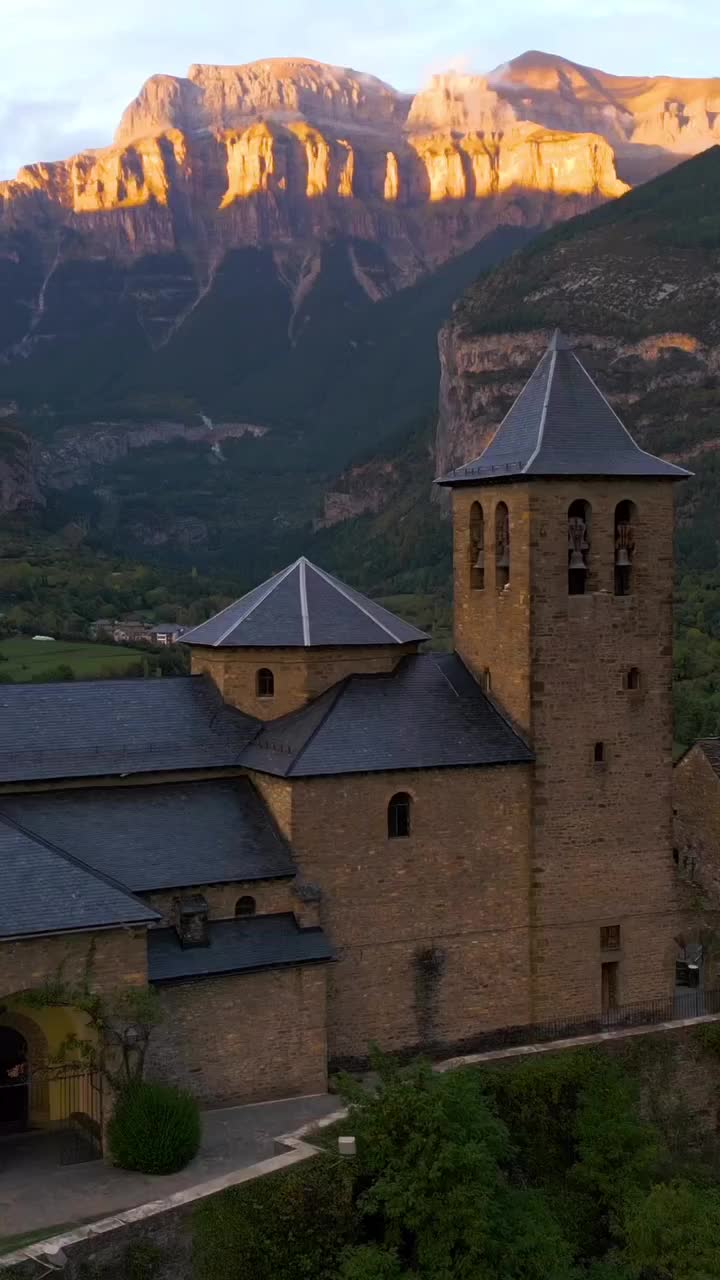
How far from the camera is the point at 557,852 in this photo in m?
29.9

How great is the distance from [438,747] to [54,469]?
153747 millimetres

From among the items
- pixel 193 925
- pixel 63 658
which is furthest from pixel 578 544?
pixel 63 658

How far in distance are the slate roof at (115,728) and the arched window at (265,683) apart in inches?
23.7

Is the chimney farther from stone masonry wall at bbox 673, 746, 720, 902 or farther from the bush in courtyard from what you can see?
stone masonry wall at bbox 673, 746, 720, 902

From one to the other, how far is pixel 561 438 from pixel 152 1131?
1513 cm

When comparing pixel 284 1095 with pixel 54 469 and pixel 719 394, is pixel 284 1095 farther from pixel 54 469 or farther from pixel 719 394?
pixel 54 469

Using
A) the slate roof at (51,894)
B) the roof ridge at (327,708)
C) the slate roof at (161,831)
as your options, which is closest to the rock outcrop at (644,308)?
the roof ridge at (327,708)

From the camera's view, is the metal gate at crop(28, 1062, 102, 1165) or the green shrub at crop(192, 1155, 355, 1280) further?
the metal gate at crop(28, 1062, 102, 1165)

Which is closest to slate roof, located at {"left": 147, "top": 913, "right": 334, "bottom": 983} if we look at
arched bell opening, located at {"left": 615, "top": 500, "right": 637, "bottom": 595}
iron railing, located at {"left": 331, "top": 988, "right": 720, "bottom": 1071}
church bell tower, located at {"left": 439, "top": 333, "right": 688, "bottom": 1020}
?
iron railing, located at {"left": 331, "top": 988, "right": 720, "bottom": 1071}

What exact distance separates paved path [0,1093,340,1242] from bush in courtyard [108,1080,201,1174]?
0.77 ft

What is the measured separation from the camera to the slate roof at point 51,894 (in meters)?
23.6

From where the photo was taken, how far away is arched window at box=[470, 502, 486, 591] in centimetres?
3156

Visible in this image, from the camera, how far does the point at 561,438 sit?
30297 millimetres

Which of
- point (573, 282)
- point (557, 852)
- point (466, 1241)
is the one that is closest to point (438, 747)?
point (557, 852)
